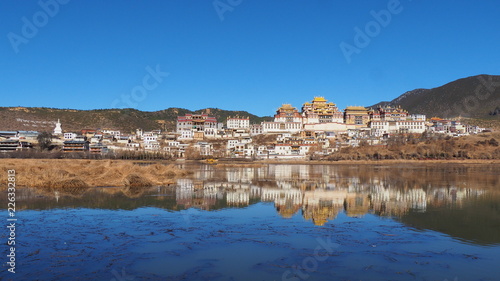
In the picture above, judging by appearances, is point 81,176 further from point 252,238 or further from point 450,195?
point 450,195

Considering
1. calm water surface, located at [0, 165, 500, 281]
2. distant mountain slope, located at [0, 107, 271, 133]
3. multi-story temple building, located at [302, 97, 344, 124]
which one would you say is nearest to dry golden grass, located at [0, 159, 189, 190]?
calm water surface, located at [0, 165, 500, 281]

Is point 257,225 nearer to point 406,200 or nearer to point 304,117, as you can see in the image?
point 406,200

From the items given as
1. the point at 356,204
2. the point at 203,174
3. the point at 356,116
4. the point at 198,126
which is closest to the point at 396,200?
the point at 356,204

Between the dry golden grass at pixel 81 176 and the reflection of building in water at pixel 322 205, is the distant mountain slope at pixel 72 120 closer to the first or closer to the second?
the dry golden grass at pixel 81 176

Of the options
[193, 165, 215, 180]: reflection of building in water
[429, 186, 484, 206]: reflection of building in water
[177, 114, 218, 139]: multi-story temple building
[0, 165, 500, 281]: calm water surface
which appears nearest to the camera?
[0, 165, 500, 281]: calm water surface

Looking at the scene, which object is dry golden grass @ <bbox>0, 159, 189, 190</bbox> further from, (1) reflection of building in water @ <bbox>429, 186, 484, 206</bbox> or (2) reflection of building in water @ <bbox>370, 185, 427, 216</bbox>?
(1) reflection of building in water @ <bbox>429, 186, 484, 206</bbox>

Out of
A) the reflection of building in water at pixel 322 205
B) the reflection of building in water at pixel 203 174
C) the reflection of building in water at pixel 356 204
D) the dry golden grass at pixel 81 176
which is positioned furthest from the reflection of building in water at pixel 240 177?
the reflection of building in water at pixel 356 204
